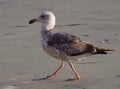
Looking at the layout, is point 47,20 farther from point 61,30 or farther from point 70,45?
point 61,30

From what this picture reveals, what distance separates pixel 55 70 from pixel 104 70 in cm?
78

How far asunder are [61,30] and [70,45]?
8.42 feet

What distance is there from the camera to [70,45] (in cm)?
852

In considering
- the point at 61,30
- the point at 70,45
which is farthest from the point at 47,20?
the point at 61,30

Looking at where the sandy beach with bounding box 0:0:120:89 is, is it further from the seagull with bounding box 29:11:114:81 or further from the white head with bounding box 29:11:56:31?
the white head with bounding box 29:11:56:31

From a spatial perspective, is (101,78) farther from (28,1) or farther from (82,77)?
(28,1)

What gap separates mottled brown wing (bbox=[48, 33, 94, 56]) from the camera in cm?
844

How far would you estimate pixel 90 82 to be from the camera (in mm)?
8016

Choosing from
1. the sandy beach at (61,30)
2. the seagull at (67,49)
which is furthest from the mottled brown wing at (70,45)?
the sandy beach at (61,30)

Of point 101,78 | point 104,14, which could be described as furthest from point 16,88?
point 104,14

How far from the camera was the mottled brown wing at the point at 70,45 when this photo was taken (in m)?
8.44

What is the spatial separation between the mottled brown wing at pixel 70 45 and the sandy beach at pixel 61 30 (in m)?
0.37

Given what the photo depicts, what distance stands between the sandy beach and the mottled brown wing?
1.23 feet

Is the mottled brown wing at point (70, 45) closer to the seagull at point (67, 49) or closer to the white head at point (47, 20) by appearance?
the seagull at point (67, 49)
